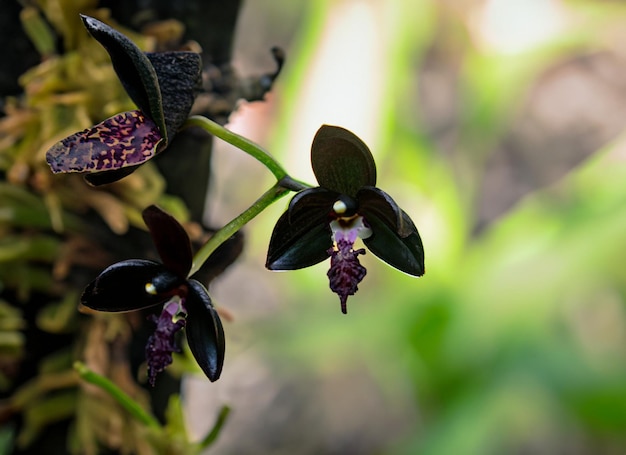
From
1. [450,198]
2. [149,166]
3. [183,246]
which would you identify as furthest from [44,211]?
[450,198]

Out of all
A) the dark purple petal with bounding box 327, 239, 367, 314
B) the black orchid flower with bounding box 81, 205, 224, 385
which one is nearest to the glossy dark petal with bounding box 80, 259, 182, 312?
the black orchid flower with bounding box 81, 205, 224, 385

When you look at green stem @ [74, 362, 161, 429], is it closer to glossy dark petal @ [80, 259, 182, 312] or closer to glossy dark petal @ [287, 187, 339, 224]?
glossy dark petal @ [80, 259, 182, 312]

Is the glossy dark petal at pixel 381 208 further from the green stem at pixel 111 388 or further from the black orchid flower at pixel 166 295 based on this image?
the green stem at pixel 111 388

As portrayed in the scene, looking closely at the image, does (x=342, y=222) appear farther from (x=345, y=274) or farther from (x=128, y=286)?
(x=128, y=286)

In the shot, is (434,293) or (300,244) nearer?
(300,244)

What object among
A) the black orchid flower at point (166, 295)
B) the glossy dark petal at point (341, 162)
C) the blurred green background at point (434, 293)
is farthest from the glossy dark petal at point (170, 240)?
the blurred green background at point (434, 293)

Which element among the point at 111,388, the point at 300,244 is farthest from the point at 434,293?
the point at 300,244
